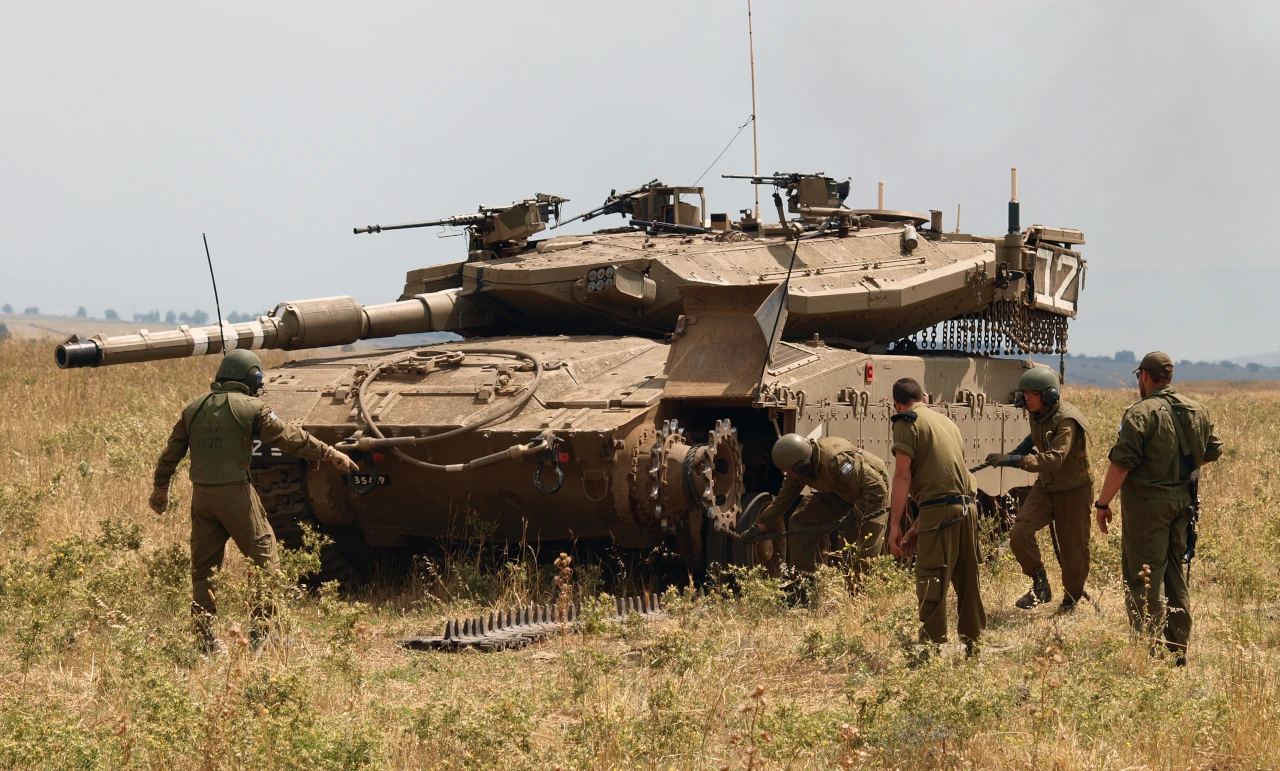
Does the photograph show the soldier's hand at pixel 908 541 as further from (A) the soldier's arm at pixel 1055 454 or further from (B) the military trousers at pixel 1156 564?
(A) the soldier's arm at pixel 1055 454

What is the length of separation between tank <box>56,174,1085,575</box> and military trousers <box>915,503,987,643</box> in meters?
2.16

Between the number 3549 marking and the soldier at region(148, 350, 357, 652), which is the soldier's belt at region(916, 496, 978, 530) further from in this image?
the number 3549 marking

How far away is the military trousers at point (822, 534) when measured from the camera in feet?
31.6

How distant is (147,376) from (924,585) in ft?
55.8

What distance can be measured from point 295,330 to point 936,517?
594 cm

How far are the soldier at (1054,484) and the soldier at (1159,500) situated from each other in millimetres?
1244

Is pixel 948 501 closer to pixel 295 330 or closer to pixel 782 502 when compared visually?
pixel 782 502

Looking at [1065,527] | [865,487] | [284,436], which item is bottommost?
[1065,527]

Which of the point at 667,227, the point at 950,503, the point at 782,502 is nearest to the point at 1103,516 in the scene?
the point at 950,503

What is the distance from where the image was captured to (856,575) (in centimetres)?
971

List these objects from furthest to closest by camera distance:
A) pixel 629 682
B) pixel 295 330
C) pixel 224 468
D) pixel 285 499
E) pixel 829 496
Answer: pixel 295 330, pixel 285 499, pixel 829 496, pixel 224 468, pixel 629 682

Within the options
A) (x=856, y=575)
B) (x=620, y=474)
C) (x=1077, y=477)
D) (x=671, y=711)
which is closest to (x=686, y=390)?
(x=620, y=474)

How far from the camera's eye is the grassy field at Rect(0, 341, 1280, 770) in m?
5.62

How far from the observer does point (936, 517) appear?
7348 mm
